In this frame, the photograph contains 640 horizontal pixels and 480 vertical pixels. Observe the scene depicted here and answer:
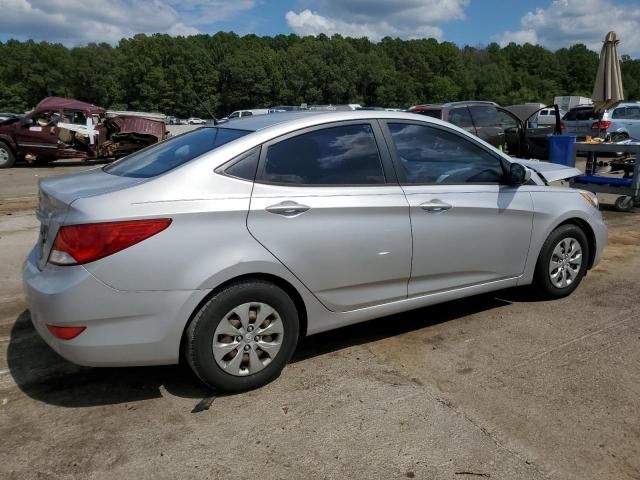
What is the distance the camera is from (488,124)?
14125mm

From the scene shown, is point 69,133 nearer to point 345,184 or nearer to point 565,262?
point 345,184

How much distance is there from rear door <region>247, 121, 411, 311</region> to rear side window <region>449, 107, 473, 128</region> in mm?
10287

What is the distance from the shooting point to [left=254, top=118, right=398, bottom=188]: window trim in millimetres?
3312

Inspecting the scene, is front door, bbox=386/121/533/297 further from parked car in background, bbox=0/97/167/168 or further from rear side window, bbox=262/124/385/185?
parked car in background, bbox=0/97/167/168

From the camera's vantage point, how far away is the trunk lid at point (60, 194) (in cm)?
302

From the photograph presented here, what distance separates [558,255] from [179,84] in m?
114

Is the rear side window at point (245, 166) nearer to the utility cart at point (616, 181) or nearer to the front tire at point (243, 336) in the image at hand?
the front tire at point (243, 336)

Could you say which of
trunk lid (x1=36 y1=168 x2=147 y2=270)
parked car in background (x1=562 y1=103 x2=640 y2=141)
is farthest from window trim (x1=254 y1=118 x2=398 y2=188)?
parked car in background (x1=562 y1=103 x2=640 y2=141)

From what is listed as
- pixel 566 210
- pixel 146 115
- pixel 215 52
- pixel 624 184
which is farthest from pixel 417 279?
pixel 215 52

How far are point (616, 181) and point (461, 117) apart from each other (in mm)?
4967

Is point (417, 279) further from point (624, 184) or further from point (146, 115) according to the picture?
point (146, 115)

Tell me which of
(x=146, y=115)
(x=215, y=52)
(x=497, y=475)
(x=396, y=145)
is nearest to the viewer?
(x=497, y=475)

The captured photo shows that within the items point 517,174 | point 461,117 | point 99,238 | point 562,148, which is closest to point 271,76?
point 461,117

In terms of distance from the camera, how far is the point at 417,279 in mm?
3879
